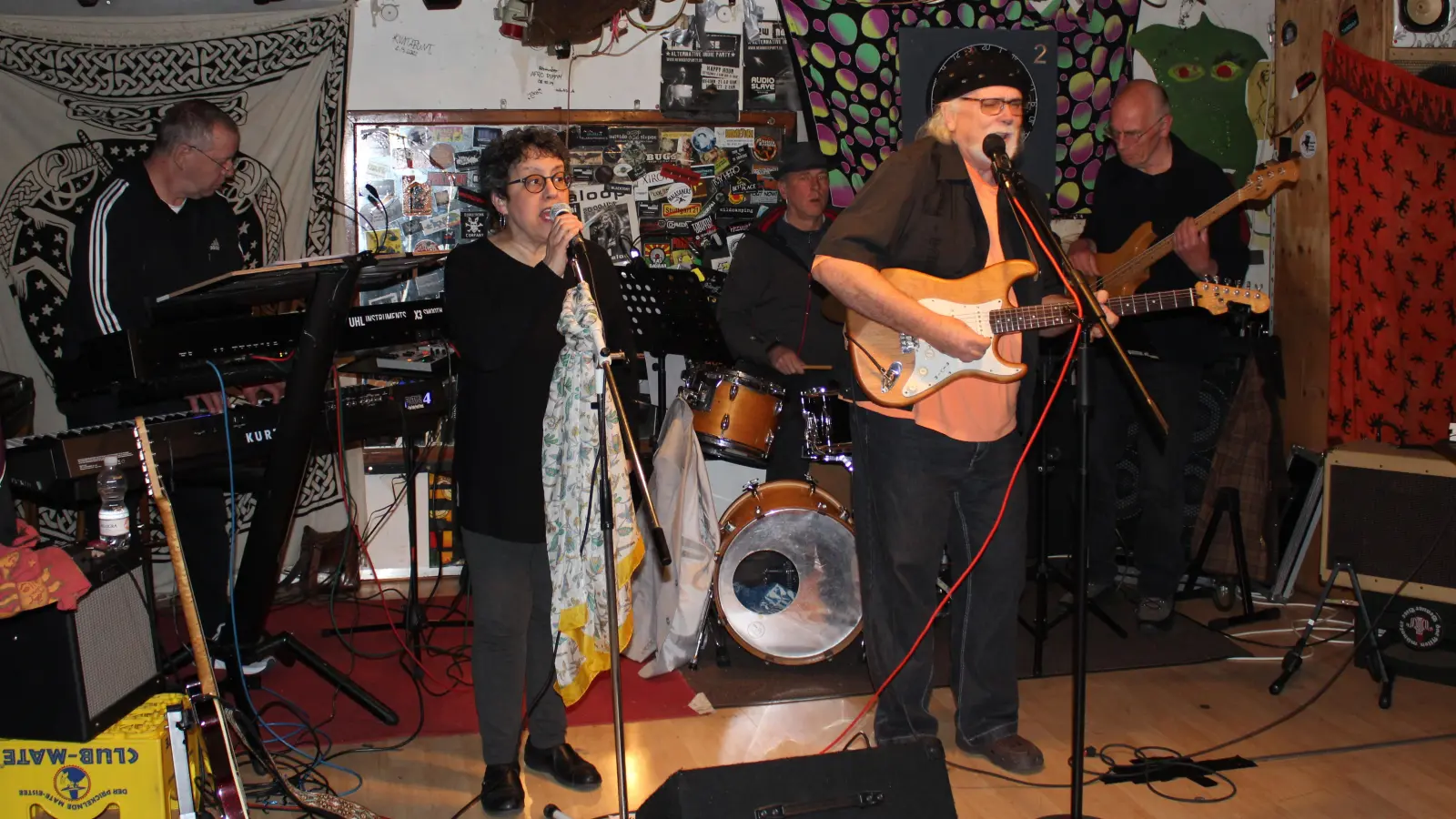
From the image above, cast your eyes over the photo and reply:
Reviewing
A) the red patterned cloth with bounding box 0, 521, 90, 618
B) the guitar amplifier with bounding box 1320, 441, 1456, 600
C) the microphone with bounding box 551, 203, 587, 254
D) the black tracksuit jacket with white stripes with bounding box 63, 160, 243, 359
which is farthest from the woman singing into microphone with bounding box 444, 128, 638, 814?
the guitar amplifier with bounding box 1320, 441, 1456, 600

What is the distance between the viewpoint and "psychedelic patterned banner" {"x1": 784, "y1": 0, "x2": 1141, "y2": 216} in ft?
17.8

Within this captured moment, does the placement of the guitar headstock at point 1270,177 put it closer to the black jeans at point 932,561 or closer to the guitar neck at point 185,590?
the black jeans at point 932,561

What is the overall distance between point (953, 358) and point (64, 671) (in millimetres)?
2187

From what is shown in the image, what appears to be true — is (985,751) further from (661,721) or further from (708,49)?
(708,49)

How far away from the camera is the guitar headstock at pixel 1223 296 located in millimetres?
2828

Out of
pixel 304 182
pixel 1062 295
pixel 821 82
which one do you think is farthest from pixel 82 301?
pixel 821 82

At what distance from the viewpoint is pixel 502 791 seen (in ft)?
9.72

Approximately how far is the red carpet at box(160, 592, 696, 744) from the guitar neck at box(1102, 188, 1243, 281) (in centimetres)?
221

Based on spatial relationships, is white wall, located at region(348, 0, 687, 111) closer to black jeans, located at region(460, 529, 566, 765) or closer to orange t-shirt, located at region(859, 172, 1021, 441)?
orange t-shirt, located at region(859, 172, 1021, 441)

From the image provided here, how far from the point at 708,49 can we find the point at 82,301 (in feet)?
10.1

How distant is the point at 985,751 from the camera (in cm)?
329

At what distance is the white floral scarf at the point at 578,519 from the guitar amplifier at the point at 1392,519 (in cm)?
259

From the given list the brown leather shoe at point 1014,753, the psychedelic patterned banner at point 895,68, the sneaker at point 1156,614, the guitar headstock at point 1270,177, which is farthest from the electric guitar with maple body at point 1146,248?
the brown leather shoe at point 1014,753

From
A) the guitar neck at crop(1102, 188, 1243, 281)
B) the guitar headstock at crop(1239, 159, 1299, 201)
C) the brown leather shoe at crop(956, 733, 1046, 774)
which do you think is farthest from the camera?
the guitar neck at crop(1102, 188, 1243, 281)
